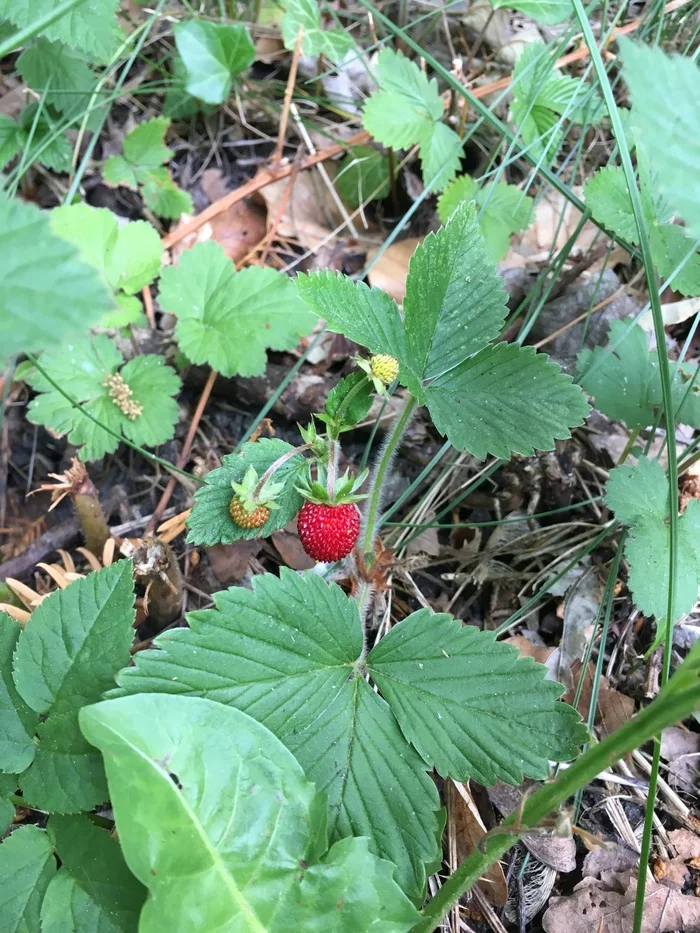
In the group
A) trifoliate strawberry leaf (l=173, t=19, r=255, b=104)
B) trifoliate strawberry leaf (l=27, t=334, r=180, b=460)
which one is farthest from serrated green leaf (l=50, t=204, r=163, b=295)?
trifoliate strawberry leaf (l=173, t=19, r=255, b=104)

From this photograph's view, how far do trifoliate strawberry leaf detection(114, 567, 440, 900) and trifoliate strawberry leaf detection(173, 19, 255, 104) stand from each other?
1.52 meters

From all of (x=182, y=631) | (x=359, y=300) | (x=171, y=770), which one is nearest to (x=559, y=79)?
(x=359, y=300)

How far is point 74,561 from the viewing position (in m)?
1.47

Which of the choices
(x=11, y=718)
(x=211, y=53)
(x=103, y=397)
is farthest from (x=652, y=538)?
(x=211, y=53)

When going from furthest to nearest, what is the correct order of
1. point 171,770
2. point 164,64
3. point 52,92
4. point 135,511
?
point 164,64 < point 52,92 < point 135,511 < point 171,770

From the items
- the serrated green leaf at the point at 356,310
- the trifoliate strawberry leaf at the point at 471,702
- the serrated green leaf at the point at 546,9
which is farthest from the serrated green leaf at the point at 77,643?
the serrated green leaf at the point at 546,9

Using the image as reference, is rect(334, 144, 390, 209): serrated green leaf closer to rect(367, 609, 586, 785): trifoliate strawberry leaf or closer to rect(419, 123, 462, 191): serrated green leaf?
rect(419, 123, 462, 191): serrated green leaf

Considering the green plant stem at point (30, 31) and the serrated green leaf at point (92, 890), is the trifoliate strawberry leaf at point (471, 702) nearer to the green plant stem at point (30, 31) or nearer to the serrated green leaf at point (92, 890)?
the serrated green leaf at point (92, 890)

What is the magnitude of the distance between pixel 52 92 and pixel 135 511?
1.18 meters

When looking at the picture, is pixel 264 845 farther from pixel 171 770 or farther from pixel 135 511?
pixel 135 511

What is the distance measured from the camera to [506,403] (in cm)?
105

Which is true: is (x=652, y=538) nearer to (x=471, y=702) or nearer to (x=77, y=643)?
(x=471, y=702)

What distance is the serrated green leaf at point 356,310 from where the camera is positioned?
102 cm

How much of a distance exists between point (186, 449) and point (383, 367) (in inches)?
30.0
